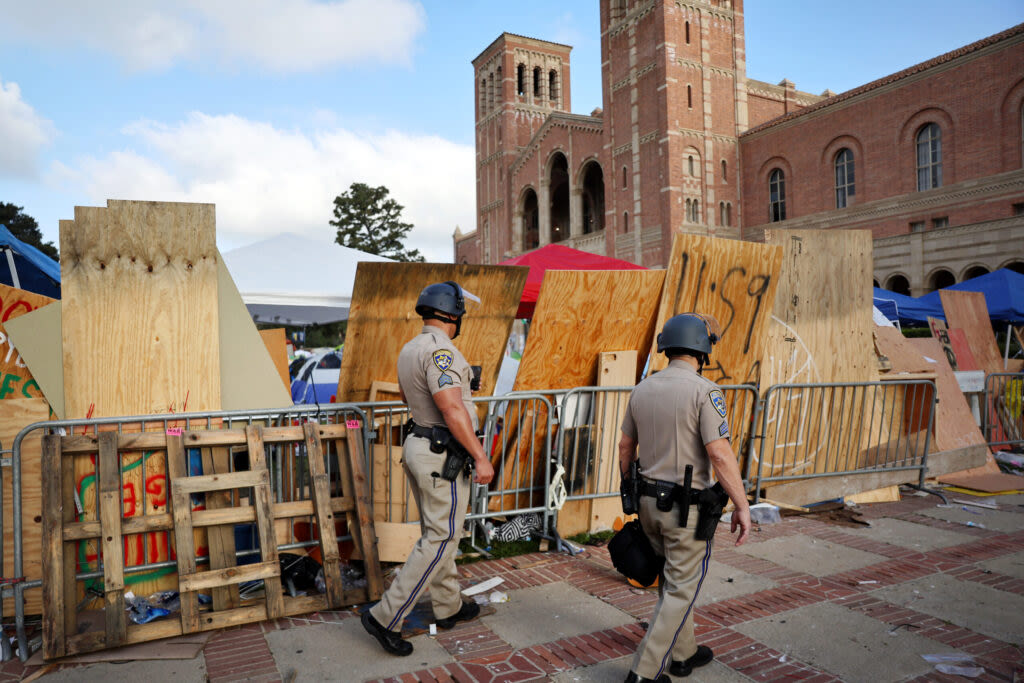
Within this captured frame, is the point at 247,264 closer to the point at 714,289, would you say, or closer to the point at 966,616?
the point at 714,289

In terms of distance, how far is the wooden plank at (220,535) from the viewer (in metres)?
3.93

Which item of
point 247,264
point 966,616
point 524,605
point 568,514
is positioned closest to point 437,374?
point 524,605

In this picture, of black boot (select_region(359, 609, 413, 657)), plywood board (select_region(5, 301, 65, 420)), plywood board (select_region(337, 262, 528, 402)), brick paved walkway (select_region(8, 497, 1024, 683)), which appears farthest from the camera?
plywood board (select_region(337, 262, 528, 402))

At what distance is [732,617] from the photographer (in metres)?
3.98

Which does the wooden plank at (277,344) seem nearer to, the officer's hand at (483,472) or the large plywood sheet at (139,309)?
the large plywood sheet at (139,309)

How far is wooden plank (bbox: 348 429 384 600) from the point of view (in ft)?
13.8

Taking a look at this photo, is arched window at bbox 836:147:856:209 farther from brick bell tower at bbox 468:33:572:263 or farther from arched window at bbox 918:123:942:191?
brick bell tower at bbox 468:33:572:263

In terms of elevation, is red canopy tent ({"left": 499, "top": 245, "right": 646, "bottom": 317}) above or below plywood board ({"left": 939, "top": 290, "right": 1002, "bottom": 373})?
above

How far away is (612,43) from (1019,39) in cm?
2238

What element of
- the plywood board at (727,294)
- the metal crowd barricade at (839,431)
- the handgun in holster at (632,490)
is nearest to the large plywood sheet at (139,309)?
the handgun in holster at (632,490)

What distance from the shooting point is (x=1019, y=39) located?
80.9 ft

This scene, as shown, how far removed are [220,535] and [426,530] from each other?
1.44 meters

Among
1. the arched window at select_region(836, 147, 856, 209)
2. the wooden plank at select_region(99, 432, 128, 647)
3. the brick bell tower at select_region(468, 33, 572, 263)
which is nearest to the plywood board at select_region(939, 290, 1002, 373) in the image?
the wooden plank at select_region(99, 432, 128, 647)

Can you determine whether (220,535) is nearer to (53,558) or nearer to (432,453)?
(53,558)
